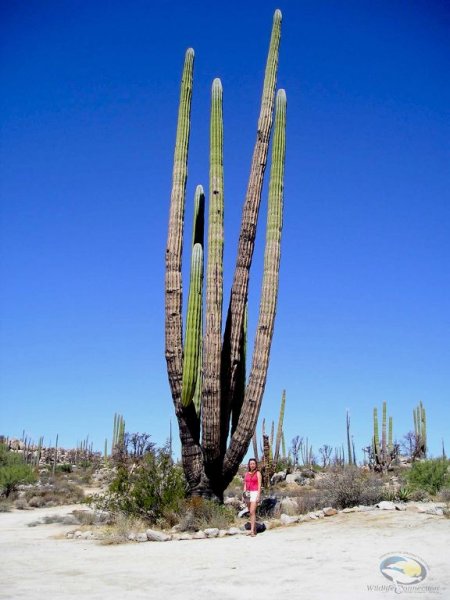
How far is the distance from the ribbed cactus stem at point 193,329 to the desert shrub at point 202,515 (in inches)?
69.6

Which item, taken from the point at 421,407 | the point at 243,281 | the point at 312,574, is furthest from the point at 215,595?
the point at 421,407

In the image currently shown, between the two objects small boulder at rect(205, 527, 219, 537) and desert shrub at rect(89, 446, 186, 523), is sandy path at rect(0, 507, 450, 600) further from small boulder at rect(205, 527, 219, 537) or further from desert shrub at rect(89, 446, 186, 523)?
desert shrub at rect(89, 446, 186, 523)

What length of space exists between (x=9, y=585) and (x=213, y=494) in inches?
222

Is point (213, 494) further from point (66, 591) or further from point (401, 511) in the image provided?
point (66, 591)

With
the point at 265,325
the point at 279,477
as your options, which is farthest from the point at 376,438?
the point at 265,325

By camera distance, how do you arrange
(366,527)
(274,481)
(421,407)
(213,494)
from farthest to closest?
1. (421,407)
2. (274,481)
3. (213,494)
4. (366,527)

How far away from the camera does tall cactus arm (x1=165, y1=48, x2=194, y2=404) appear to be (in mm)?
11344

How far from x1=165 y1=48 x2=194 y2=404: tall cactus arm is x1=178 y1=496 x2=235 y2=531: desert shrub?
1.74 metres

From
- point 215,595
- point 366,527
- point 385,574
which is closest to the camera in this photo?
point 215,595

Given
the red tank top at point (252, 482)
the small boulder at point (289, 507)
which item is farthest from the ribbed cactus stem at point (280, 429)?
the red tank top at point (252, 482)

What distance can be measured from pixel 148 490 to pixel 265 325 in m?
3.70

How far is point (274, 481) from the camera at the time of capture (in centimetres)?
2319

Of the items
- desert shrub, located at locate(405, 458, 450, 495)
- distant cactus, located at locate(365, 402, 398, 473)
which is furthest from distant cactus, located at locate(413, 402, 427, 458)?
desert shrub, located at locate(405, 458, 450, 495)

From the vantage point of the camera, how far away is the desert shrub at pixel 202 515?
391 inches
